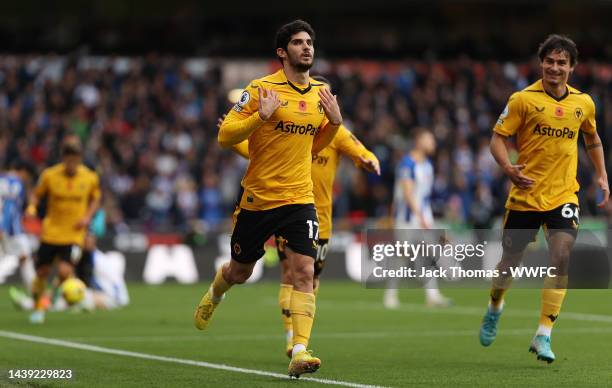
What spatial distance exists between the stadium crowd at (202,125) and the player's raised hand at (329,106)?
16462 mm

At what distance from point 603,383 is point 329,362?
2.67m

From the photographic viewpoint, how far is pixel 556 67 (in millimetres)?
11000

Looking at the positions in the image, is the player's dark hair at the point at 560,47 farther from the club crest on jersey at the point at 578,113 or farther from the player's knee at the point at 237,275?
the player's knee at the point at 237,275

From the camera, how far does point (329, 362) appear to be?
1130 cm

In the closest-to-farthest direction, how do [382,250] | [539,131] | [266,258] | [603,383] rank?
[603,383]
[539,131]
[382,250]
[266,258]

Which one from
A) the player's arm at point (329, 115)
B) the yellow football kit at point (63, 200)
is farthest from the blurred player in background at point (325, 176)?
the yellow football kit at point (63, 200)

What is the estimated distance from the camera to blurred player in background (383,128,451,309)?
1953 cm

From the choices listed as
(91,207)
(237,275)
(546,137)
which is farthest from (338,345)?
(91,207)

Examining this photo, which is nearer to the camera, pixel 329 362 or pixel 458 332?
pixel 329 362

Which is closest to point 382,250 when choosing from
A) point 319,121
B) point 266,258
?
point 319,121

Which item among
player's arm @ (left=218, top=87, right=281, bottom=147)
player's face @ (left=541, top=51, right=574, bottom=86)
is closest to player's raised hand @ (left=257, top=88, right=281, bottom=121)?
player's arm @ (left=218, top=87, right=281, bottom=147)

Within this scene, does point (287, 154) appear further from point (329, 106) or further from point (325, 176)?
point (325, 176)

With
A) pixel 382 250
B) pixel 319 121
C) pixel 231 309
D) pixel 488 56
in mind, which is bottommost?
pixel 231 309

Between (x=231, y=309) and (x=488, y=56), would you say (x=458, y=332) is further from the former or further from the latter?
(x=488, y=56)
